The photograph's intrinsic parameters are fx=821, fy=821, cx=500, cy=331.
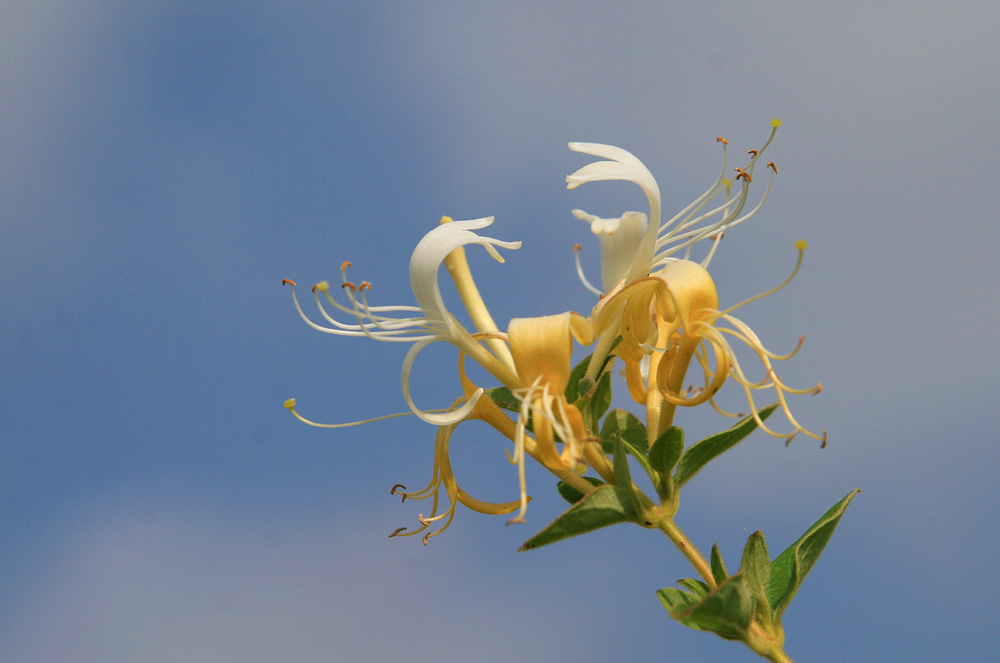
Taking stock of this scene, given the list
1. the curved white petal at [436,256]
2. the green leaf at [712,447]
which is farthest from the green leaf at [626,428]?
the curved white petal at [436,256]

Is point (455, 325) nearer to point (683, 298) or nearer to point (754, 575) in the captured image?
point (683, 298)

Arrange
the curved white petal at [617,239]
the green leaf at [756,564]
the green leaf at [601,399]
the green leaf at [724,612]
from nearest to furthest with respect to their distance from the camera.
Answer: the green leaf at [724,612], the green leaf at [756,564], the curved white petal at [617,239], the green leaf at [601,399]

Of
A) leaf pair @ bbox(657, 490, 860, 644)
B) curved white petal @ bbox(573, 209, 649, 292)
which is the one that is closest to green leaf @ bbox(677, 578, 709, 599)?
leaf pair @ bbox(657, 490, 860, 644)

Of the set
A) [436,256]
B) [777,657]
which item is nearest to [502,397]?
[436,256]

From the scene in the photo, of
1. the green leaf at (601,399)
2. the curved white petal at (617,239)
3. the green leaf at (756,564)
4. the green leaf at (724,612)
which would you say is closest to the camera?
the green leaf at (724,612)

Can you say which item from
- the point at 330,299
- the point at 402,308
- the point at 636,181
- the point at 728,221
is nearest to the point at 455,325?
the point at 402,308

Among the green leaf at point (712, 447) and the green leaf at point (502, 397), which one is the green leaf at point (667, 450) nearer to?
the green leaf at point (712, 447)

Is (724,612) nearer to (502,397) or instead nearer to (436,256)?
(502,397)
